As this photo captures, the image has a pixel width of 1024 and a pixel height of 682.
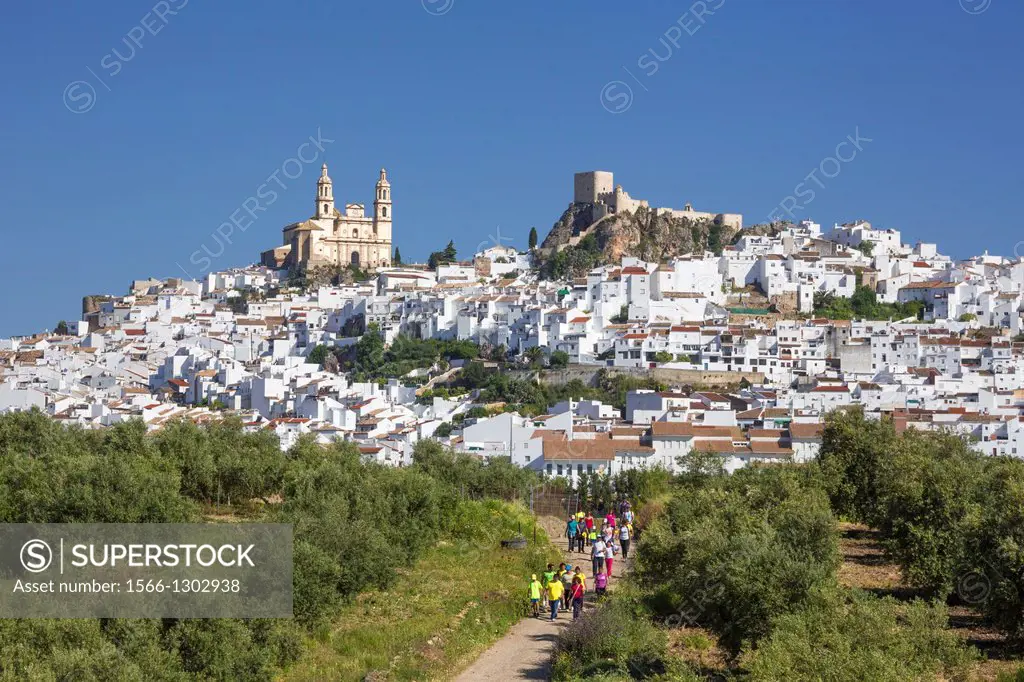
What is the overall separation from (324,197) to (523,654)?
3372 inches

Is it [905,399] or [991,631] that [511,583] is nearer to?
[991,631]

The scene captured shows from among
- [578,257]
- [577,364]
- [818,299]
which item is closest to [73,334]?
[578,257]

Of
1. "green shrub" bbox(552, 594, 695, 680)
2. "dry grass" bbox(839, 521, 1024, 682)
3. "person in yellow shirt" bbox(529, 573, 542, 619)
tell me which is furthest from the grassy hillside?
"dry grass" bbox(839, 521, 1024, 682)

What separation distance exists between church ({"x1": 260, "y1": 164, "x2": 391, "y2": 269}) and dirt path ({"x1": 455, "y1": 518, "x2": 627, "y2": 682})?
81159 millimetres

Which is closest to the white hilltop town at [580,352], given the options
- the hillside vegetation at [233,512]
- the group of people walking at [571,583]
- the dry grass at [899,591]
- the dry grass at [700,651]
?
the hillside vegetation at [233,512]

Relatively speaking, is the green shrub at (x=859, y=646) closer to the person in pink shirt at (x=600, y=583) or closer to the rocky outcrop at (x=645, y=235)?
the person in pink shirt at (x=600, y=583)

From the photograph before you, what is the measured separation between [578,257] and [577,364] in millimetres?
24305

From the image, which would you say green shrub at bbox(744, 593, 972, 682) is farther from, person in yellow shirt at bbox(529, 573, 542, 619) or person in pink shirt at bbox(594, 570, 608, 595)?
person in yellow shirt at bbox(529, 573, 542, 619)

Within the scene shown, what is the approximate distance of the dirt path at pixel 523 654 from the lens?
46.7 ft

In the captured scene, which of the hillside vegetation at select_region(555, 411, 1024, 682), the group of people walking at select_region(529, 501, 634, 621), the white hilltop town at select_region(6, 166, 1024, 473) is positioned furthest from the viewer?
the white hilltop town at select_region(6, 166, 1024, 473)

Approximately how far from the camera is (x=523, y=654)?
49.0 ft

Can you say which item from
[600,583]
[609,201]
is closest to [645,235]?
[609,201]

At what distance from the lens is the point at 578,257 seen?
283ft

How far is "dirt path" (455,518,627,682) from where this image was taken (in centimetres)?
1424
